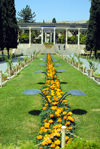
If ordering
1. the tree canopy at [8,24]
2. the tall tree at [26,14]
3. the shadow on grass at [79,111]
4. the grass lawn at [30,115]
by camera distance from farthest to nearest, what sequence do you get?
the tall tree at [26,14] → the tree canopy at [8,24] → the shadow on grass at [79,111] → the grass lawn at [30,115]

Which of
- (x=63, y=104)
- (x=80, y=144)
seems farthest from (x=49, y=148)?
(x=63, y=104)

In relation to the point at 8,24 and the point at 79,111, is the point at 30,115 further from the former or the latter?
the point at 8,24

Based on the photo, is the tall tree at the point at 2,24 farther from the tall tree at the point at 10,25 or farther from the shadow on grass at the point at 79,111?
the shadow on grass at the point at 79,111

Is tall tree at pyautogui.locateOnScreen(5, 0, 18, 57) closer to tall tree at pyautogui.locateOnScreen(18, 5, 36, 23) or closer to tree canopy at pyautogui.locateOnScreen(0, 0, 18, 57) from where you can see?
tree canopy at pyautogui.locateOnScreen(0, 0, 18, 57)

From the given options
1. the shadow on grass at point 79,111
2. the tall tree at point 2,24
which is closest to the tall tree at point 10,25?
the tall tree at point 2,24

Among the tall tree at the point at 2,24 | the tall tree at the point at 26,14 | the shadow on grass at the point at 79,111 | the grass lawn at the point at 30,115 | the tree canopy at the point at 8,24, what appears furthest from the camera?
the tall tree at the point at 26,14

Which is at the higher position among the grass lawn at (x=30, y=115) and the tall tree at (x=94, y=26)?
the tall tree at (x=94, y=26)

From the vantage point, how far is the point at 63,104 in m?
7.24

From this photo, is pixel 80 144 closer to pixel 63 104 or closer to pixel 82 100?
pixel 63 104

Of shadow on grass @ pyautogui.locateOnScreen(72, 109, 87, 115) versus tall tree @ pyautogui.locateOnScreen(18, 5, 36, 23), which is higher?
tall tree @ pyautogui.locateOnScreen(18, 5, 36, 23)

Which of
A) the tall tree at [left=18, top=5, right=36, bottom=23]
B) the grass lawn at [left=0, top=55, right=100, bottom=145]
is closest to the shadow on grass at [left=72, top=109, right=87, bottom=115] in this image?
the grass lawn at [left=0, top=55, right=100, bottom=145]

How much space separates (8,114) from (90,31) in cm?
2915

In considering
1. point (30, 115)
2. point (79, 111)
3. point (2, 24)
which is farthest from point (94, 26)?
point (30, 115)

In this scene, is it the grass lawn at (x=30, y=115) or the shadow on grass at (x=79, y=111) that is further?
the shadow on grass at (x=79, y=111)
